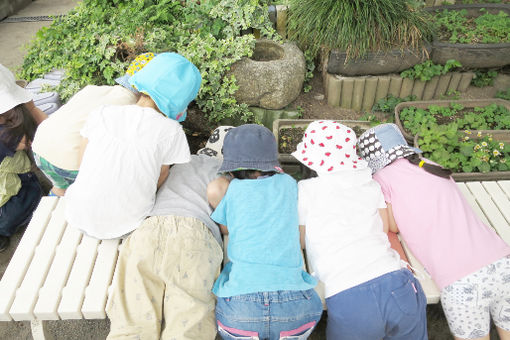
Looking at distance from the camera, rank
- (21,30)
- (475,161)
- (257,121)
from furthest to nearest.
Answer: (21,30) → (257,121) → (475,161)

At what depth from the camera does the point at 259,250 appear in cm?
197

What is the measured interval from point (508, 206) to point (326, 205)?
4.38 ft

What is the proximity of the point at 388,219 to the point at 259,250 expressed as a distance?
920 millimetres

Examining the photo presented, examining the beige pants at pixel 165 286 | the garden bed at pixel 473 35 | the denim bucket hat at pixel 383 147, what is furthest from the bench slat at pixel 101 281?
the garden bed at pixel 473 35

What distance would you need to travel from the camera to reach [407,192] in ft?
7.50

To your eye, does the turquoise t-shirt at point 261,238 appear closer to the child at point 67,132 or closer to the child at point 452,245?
the child at point 452,245

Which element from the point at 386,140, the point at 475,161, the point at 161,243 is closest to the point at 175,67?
the point at 161,243

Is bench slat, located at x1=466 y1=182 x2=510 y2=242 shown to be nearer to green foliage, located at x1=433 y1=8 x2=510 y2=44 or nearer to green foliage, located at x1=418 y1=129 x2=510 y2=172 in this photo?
green foliage, located at x1=418 y1=129 x2=510 y2=172

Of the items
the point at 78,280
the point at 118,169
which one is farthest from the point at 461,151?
the point at 78,280

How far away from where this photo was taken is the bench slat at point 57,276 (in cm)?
204

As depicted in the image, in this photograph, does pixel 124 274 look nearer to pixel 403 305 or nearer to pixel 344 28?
pixel 403 305

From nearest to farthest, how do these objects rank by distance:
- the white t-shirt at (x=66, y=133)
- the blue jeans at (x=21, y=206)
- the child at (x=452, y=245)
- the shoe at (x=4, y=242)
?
the child at (x=452, y=245) < the white t-shirt at (x=66, y=133) < the blue jeans at (x=21, y=206) < the shoe at (x=4, y=242)

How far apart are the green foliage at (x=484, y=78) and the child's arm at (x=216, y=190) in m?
3.03

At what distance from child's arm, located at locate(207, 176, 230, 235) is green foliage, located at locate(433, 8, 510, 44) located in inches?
112
